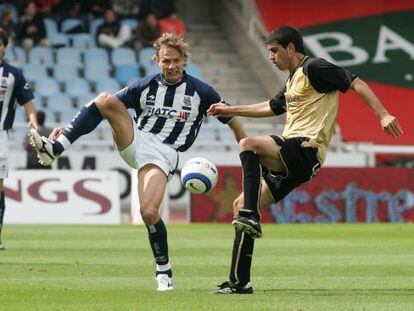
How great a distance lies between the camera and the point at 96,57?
90.2 ft

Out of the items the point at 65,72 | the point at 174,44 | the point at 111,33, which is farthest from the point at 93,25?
the point at 174,44

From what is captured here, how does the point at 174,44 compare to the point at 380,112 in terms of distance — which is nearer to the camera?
the point at 380,112

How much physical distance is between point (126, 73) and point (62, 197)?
22.6ft

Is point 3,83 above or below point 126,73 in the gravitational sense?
below

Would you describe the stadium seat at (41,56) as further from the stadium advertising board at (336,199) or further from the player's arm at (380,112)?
the player's arm at (380,112)

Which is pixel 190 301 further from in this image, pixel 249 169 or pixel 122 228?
pixel 122 228

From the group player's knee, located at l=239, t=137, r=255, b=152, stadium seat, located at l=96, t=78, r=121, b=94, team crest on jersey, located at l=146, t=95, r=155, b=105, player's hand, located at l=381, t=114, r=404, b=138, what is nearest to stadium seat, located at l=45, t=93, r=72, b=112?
stadium seat, located at l=96, t=78, r=121, b=94

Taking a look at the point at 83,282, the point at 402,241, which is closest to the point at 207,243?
the point at 402,241

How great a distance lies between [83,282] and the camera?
999 cm

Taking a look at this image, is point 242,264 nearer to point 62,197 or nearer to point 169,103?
point 169,103

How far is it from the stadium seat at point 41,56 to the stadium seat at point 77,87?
2.62 ft

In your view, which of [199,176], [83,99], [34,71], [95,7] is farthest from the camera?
[95,7]

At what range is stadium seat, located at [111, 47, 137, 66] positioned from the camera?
27.8 m

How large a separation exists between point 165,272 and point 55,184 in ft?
38.5
